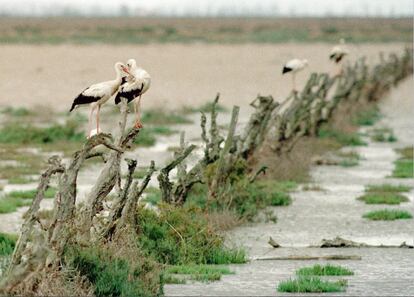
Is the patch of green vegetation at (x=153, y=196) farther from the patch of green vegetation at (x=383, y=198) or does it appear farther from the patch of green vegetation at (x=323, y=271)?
the patch of green vegetation at (x=323, y=271)

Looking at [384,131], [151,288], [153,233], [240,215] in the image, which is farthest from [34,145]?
[151,288]

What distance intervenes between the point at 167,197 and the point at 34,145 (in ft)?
38.3

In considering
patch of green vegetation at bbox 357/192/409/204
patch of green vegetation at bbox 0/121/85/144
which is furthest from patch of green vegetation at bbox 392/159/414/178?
patch of green vegetation at bbox 0/121/85/144


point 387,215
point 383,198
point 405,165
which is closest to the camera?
point 387,215

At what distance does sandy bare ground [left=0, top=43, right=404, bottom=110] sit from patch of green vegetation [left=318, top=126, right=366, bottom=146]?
1001cm

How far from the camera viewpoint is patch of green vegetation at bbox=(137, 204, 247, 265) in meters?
10.6

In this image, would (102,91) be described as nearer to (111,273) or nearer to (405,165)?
(111,273)

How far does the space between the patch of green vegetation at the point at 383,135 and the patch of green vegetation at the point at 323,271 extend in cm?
1471

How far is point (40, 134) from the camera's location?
23938 millimetres

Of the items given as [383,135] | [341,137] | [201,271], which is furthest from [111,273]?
[383,135]

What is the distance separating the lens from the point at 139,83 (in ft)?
34.1

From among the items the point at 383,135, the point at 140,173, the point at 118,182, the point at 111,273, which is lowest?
the point at 111,273

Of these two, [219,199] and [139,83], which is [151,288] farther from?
[219,199]

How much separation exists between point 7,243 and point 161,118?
18037 mm
